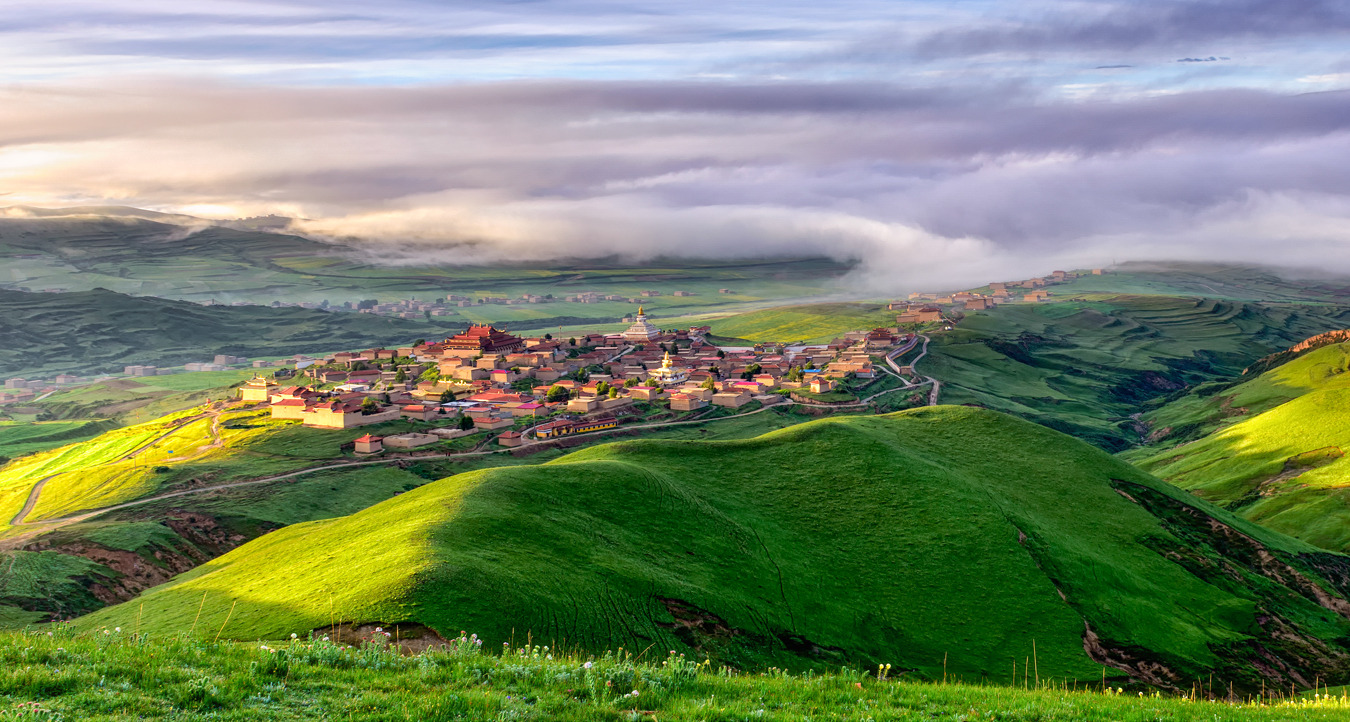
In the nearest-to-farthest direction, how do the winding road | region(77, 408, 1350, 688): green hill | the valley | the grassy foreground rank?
the grassy foreground, region(77, 408, 1350, 688): green hill, the valley, the winding road

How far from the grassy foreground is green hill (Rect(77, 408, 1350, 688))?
51.9 ft

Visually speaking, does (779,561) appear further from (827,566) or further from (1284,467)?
(1284,467)

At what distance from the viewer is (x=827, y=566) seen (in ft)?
204

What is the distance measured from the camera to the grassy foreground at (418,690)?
1809 cm

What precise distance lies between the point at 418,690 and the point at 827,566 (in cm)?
4567

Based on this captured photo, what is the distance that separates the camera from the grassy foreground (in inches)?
712

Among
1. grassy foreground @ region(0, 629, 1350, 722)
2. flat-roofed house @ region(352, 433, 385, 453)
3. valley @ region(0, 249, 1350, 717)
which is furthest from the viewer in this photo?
flat-roofed house @ region(352, 433, 385, 453)

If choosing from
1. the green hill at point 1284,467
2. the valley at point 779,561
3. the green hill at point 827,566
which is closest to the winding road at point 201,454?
the valley at point 779,561

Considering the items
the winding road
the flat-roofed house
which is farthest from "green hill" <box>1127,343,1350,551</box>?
the flat-roofed house

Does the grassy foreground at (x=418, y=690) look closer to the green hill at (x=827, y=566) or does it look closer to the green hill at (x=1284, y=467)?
the green hill at (x=827, y=566)

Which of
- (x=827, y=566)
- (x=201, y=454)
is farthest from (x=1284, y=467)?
(x=201, y=454)

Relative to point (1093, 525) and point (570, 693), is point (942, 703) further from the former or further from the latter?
point (1093, 525)

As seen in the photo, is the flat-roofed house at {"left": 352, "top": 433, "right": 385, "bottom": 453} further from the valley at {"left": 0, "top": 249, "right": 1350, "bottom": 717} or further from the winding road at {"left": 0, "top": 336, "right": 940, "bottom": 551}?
the valley at {"left": 0, "top": 249, "right": 1350, "bottom": 717}

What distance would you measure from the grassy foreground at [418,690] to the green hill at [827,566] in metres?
15.8
